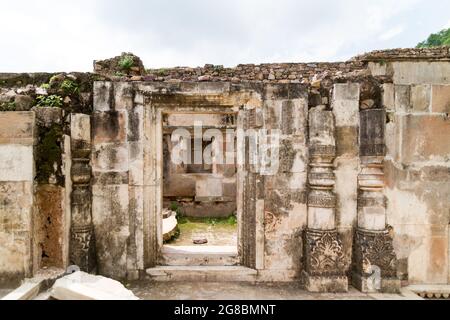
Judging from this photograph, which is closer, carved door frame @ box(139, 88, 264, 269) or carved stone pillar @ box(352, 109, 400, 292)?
carved stone pillar @ box(352, 109, 400, 292)

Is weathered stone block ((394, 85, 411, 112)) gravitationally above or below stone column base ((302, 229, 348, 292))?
above

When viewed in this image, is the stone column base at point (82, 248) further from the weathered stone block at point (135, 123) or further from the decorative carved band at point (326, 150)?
the decorative carved band at point (326, 150)

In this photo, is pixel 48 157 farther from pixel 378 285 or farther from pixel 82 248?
pixel 378 285

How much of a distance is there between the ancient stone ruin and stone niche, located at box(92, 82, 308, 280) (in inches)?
0.5

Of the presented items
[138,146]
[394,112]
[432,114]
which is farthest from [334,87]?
[138,146]

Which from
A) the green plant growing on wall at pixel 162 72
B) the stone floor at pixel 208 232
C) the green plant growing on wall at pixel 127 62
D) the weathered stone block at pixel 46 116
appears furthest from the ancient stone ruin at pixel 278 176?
the green plant growing on wall at pixel 162 72

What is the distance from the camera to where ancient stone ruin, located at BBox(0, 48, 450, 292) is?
3.27 metres

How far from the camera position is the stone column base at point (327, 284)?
3291mm

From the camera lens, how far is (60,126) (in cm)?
321

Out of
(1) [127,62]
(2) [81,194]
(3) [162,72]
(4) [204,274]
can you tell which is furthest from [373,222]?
(3) [162,72]

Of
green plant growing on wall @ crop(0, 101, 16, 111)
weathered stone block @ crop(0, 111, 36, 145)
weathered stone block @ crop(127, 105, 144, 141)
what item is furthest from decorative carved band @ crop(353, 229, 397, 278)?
green plant growing on wall @ crop(0, 101, 16, 111)

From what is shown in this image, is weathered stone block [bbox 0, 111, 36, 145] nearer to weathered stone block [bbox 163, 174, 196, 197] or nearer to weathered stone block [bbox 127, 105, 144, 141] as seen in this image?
weathered stone block [bbox 127, 105, 144, 141]

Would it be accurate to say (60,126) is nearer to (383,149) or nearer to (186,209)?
(383,149)
